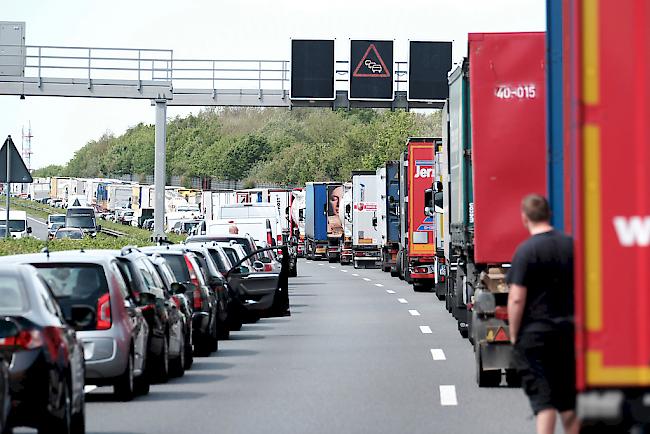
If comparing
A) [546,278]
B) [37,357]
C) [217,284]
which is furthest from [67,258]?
[217,284]

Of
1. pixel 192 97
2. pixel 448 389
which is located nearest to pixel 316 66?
pixel 192 97

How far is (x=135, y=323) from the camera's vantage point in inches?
586

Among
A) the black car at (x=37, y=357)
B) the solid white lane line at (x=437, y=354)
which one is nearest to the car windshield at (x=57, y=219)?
the solid white lane line at (x=437, y=354)

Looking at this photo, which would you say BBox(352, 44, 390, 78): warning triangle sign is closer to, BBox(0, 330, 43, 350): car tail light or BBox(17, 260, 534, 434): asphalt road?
BBox(17, 260, 534, 434): asphalt road

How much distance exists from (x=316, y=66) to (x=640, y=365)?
45.3 meters

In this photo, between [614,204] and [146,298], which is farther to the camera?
[146,298]

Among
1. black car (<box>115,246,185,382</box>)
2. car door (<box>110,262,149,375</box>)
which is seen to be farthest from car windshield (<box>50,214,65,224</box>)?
car door (<box>110,262,149,375</box>)

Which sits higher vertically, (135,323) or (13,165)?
(13,165)

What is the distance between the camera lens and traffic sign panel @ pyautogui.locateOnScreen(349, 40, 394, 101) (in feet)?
169

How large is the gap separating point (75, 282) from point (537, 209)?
20.0ft

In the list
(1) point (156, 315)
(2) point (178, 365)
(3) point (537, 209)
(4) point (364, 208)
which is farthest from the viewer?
(4) point (364, 208)

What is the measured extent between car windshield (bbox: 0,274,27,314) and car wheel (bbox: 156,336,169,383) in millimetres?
4671

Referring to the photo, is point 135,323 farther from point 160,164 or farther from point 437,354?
point 160,164

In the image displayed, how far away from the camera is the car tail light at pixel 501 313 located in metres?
15.0
